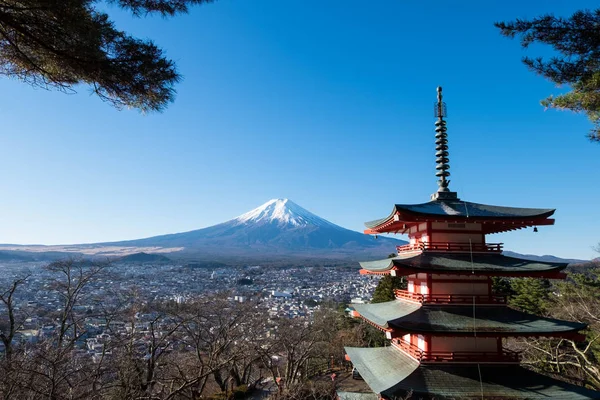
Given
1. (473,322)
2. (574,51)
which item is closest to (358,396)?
(473,322)

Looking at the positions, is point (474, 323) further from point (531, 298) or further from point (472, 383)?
point (531, 298)

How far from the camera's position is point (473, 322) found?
333 inches

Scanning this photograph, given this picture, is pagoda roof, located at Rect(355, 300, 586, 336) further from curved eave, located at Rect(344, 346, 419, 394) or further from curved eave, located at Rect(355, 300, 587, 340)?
curved eave, located at Rect(344, 346, 419, 394)

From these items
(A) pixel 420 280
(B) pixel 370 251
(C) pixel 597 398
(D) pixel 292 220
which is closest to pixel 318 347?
(A) pixel 420 280

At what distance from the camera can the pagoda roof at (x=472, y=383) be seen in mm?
7738

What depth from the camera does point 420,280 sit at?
965 centimetres

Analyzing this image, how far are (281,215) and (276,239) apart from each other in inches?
748

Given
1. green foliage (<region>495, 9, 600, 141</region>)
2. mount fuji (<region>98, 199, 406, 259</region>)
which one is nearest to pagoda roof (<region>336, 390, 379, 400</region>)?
green foliage (<region>495, 9, 600, 141</region>)

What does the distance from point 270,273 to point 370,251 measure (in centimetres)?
5522

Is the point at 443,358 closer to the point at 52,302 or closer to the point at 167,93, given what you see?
the point at 167,93

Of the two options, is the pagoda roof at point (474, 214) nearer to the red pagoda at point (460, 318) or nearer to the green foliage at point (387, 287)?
the red pagoda at point (460, 318)

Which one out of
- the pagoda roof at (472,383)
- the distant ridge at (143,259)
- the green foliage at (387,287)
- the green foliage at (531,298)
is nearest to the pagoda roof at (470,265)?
the pagoda roof at (472,383)

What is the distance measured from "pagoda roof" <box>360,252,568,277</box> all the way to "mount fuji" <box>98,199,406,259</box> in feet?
321

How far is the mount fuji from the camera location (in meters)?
115
